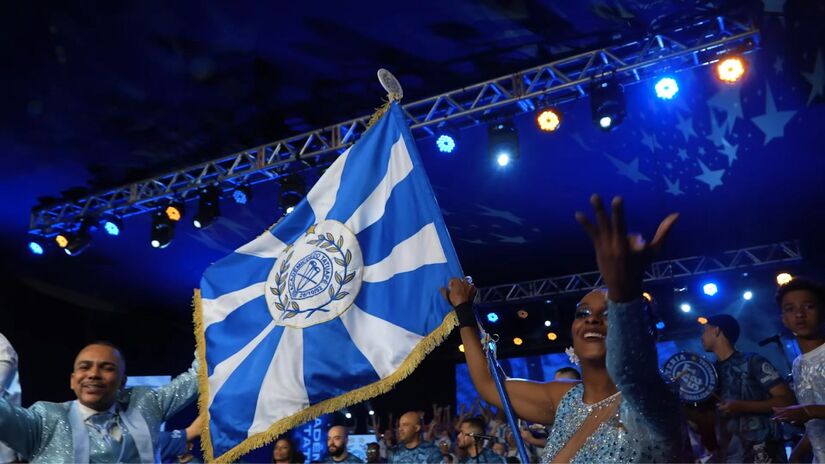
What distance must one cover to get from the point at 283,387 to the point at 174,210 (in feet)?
21.5

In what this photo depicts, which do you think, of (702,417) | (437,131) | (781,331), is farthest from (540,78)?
(781,331)

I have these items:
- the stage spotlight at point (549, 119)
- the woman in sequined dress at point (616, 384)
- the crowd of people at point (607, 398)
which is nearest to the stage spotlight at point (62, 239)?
the crowd of people at point (607, 398)

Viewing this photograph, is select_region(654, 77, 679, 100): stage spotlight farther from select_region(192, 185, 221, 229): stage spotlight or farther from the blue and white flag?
select_region(192, 185, 221, 229): stage spotlight

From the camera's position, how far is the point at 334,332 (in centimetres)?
294

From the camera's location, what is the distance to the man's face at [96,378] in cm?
309

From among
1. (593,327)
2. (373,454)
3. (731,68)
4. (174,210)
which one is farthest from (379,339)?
(174,210)

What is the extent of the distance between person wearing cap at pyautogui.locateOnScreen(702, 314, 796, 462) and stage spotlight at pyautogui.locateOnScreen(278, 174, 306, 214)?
16.6 ft

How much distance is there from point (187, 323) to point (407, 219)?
11.4m

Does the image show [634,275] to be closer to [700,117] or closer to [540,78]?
[540,78]

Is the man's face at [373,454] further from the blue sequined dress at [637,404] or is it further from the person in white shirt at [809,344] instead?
the blue sequined dress at [637,404]

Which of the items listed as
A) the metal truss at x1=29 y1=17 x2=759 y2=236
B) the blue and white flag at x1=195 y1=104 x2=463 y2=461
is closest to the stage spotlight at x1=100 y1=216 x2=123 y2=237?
the metal truss at x1=29 y1=17 x2=759 y2=236

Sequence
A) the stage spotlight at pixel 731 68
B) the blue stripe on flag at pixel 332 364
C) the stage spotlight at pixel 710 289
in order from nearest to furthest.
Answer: the blue stripe on flag at pixel 332 364 < the stage spotlight at pixel 731 68 < the stage spotlight at pixel 710 289

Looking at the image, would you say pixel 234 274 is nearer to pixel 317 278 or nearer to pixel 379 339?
pixel 317 278

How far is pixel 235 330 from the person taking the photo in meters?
3.26
